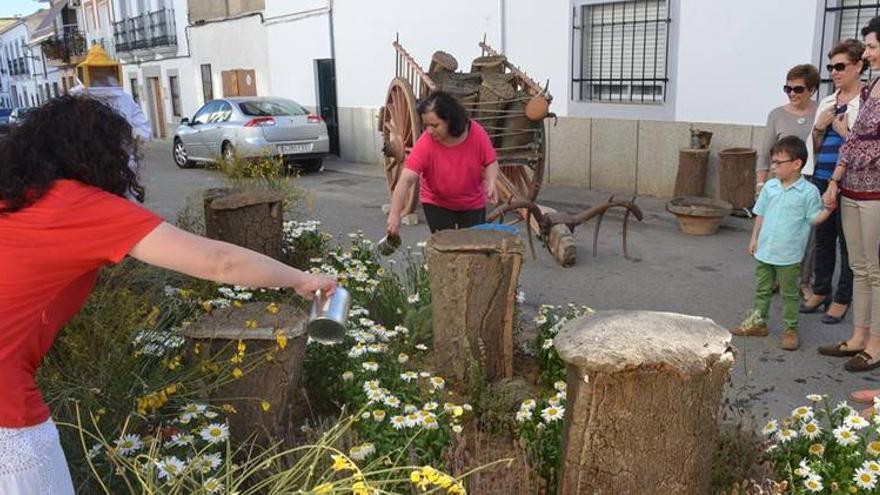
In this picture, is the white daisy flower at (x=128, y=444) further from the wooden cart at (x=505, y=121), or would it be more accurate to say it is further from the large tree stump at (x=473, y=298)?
the wooden cart at (x=505, y=121)

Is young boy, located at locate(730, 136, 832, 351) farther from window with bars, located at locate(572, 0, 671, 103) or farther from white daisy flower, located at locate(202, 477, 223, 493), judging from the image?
window with bars, located at locate(572, 0, 671, 103)

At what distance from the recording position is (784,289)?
4.53 meters

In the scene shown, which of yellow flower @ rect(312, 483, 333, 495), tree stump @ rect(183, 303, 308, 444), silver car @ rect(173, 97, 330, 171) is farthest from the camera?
Result: silver car @ rect(173, 97, 330, 171)

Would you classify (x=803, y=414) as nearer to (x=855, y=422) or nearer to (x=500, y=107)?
(x=855, y=422)

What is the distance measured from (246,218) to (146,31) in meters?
24.0

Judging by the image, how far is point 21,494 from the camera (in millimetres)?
1714

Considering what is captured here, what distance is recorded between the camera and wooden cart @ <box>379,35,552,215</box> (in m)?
7.72

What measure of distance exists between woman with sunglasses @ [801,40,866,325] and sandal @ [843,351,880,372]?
2.39 feet

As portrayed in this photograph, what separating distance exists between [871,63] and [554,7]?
23.2ft

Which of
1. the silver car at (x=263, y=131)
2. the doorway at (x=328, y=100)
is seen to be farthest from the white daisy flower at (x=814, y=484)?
the doorway at (x=328, y=100)

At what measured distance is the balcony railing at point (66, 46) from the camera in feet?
115

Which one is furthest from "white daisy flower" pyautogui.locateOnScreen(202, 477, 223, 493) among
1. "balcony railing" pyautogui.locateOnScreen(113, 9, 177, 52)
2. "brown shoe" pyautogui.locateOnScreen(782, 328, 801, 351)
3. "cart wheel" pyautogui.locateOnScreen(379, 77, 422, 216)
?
"balcony railing" pyautogui.locateOnScreen(113, 9, 177, 52)

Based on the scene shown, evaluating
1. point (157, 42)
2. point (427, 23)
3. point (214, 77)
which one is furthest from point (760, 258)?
point (157, 42)

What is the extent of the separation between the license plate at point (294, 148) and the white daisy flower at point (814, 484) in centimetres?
1213
